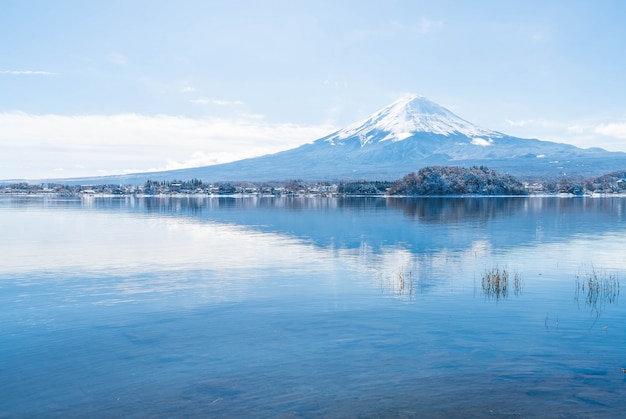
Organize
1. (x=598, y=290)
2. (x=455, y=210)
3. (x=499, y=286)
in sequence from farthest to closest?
1. (x=455, y=210)
2. (x=499, y=286)
3. (x=598, y=290)

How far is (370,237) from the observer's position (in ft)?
151

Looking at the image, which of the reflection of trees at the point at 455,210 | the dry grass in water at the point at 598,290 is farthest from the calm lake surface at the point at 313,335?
the reflection of trees at the point at 455,210

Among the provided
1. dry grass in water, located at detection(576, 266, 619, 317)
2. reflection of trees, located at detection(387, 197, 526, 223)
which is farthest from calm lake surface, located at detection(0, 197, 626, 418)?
reflection of trees, located at detection(387, 197, 526, 223)

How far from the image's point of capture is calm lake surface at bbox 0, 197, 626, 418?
11.9 m

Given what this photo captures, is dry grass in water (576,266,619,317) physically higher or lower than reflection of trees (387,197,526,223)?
lower

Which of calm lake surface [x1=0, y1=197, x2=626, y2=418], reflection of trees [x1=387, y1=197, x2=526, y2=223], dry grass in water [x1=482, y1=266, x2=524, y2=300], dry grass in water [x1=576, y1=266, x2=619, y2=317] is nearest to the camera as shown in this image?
calm lake surface [x1=0, y1=197, x2=626, y2=418]

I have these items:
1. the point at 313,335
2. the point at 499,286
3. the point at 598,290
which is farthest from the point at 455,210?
the point at 313,335

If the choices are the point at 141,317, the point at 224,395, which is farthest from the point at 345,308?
the point at 224,395

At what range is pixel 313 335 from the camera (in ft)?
54.5

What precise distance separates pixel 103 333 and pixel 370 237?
31.3 m

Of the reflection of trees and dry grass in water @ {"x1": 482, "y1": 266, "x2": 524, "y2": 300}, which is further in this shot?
the reflection of trees

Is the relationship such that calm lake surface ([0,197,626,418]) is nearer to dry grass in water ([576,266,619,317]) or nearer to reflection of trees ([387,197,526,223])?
dry grass in water ([576,266,619,317])

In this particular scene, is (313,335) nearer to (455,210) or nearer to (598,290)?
(598,290)

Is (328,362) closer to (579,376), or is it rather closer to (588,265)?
(579,376)
